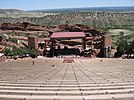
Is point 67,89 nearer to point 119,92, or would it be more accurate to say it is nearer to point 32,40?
point 119,92

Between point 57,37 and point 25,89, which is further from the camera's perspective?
point 57,37

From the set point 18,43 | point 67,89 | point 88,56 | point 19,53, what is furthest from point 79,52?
point 67,89

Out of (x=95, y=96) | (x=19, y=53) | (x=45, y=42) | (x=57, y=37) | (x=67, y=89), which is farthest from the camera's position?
(x=45, y=42)

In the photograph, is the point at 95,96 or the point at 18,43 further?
the point at 18,43

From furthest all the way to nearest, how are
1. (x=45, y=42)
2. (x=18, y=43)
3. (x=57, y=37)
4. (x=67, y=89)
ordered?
(x=18, y=43) < (x=45, y=42) < (x=57, y=37) < (x=67, y=89)

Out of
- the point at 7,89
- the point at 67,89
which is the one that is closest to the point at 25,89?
the point at 7,89

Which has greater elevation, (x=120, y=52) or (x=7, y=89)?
(x=7, y=89)

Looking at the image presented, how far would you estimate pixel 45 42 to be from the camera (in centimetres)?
8056

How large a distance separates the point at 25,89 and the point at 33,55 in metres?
52.2

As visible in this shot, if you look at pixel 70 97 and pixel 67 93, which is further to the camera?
pixel 67 93

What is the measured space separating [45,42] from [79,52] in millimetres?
13081

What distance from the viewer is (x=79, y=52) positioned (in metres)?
72.6

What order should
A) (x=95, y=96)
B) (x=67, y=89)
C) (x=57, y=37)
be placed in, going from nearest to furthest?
(x=95, y=96)
(x=67, y=89)
(x=57, y=37)

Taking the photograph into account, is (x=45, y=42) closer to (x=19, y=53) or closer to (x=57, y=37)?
(x=57, y=37)
